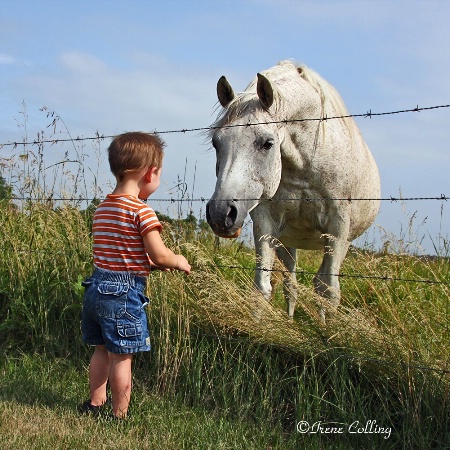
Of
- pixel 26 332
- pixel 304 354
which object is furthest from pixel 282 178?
pixel 26 332

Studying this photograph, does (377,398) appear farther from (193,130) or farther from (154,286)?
(193,130)

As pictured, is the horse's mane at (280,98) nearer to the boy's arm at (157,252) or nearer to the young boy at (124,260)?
the young boy at (124,260)

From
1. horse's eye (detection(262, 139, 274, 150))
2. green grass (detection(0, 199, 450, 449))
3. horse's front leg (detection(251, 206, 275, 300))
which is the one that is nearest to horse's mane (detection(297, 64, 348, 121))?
horse's eye (detection(262, 139, 274, 150))

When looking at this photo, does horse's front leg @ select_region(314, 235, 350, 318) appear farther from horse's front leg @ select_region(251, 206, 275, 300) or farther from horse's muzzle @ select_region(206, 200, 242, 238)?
horse's muzzle @ select_region(206, 200, 242, 238)

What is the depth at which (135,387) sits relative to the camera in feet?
13.7

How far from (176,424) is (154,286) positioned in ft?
4.45

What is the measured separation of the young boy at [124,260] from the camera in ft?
11.4

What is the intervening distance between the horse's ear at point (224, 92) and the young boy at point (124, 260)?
1.34m

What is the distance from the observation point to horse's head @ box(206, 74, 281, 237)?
4164mm

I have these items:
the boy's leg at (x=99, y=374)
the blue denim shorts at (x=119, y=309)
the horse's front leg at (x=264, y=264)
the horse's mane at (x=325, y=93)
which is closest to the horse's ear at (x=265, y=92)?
the horse's mane at (x=325, y=93)

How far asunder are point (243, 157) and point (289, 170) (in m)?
0.75

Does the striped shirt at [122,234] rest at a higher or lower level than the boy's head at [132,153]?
lower

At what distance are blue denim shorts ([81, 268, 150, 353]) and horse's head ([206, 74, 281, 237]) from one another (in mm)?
830

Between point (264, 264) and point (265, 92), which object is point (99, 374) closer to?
point (264, 264)
